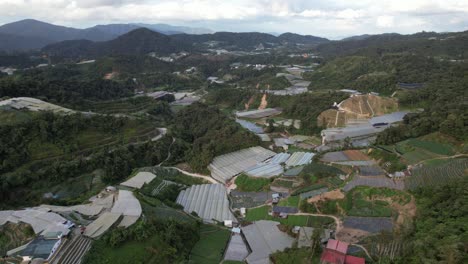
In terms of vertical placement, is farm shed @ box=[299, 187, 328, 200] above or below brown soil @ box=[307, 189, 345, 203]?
below

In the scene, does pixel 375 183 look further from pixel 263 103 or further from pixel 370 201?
pixel 263 103

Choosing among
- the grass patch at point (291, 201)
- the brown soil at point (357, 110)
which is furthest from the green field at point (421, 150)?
the brown soil at point (357, 110)

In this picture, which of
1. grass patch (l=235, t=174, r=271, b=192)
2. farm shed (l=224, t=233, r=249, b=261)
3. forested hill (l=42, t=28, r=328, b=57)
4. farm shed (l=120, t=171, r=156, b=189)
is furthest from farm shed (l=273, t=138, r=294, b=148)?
forested hill (l=42, t=28, r=328, b=57)

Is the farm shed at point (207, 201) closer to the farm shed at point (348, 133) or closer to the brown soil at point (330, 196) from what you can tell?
the brown soil at point (330, 196)

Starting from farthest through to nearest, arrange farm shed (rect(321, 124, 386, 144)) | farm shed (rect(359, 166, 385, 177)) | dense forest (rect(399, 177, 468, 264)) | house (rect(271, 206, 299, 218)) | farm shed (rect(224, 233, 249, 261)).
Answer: farm shed (rect(321, 124, 386, 144)) → farm shed (rect(359, 166, 385, 177)) → house (rect(271, 206, 299, 218)) → farm shed (rect(224, 233, 249, 261)) → dense forest (rect(399, 177, 468, 264))

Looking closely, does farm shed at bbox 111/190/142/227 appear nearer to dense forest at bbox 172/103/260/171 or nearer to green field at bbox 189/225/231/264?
green field at bbox 189/225/231/264

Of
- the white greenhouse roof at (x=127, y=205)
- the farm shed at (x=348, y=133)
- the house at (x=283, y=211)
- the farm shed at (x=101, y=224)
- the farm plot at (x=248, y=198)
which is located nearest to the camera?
the farm shed at (x=101, y=224)

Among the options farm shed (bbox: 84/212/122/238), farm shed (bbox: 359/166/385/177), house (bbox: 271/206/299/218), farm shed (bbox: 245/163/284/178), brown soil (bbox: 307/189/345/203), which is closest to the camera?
farm shed (bbox: 84/212/122/238)

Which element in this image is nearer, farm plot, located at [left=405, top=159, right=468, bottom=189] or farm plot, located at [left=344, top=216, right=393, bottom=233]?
farm plot, located at [left=344, top=216, right=393, bottom=233]
